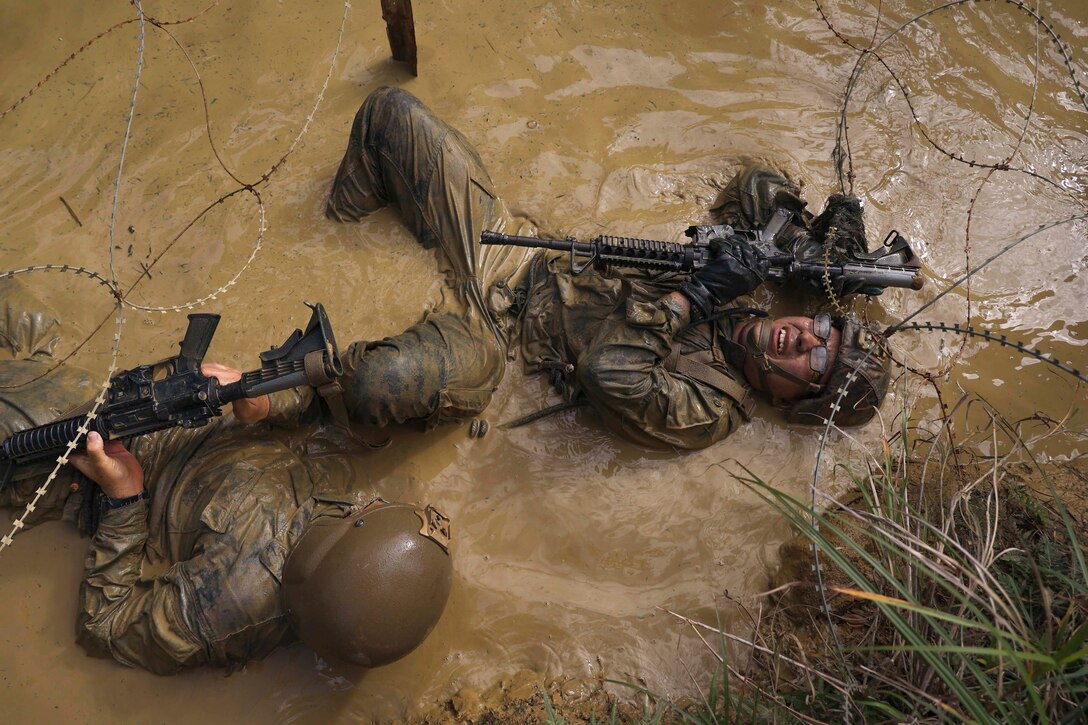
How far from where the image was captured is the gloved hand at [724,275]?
3.68 meters

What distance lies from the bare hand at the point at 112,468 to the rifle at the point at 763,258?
84.1 inches

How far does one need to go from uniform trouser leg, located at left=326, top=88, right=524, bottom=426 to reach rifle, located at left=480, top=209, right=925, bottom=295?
46 centimetres

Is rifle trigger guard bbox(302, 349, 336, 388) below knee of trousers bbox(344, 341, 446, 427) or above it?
above

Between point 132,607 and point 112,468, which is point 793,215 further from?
point 132,607

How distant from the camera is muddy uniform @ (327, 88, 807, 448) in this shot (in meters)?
3.53

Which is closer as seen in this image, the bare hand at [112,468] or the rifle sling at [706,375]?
the bare hand at [112,468]

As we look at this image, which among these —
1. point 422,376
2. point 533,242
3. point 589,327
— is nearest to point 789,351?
point 589,327

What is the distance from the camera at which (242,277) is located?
4.12 meters

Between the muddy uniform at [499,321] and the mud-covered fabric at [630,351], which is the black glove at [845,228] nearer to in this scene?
the muddy uniform at [499,321]

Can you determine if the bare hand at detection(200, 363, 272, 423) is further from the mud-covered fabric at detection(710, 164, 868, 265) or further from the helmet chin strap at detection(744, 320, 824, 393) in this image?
the mud-covered fabric at detection(710, 164, 868, 265)

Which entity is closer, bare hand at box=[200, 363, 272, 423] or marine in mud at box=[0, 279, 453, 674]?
marine in mud at box=[0, 279, 453, 674]

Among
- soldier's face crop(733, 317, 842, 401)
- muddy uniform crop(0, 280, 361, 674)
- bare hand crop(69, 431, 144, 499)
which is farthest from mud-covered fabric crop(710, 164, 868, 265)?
bare hand crop(69, 431, 144, 499)

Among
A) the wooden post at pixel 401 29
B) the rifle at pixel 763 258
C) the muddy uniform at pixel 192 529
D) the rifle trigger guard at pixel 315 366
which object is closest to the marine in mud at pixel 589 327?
the rifle at pixel 763 258

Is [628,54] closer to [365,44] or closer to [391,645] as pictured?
[365,44]
